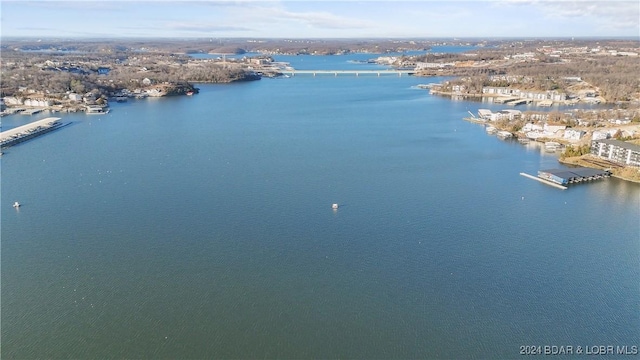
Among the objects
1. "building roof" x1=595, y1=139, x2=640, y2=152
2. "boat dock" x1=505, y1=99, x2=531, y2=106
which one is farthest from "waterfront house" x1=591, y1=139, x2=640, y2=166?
"boat dock" x1=505, y1=99, x2=531, y2=106

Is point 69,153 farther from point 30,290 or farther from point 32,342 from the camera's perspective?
point 32,342

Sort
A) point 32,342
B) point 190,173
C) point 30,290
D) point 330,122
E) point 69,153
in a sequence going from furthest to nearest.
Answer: point 330,122
point 69,153
point 190,173
point 30,290
point 32,342

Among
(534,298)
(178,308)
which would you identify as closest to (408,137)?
(534,298)

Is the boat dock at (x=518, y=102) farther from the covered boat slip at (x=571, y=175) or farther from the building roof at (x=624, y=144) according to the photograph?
the covered boat slip at (x=571, y=175)

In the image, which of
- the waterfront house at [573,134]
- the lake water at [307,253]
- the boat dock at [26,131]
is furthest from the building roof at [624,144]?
the boat dock at [26,131]

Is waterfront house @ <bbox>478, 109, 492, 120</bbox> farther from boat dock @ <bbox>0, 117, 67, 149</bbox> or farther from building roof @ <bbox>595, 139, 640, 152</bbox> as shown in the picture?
boat dock @ <bbox>0, 117, 67, 149</bbox>

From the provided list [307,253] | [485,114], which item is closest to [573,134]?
[485,114]
